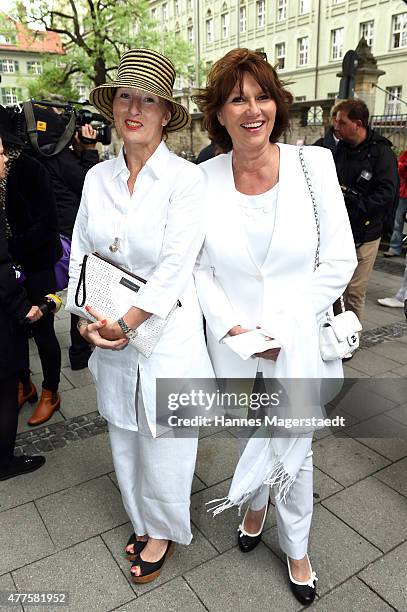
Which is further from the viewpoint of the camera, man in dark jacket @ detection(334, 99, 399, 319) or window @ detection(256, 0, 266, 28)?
window @ detection(256, 0, 266, 28)

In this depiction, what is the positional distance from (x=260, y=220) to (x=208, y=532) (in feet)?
5.11

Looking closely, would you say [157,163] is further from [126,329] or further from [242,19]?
[242,19]

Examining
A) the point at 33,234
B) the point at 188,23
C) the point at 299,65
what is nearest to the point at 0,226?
the point at 33,234

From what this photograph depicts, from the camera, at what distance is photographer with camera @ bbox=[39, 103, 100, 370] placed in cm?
387

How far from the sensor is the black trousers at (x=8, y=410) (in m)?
2.75

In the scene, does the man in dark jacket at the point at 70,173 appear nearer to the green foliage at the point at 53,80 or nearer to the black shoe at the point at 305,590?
the black shoe at the point at 305,590

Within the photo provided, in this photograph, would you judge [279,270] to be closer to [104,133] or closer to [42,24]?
[104,133]

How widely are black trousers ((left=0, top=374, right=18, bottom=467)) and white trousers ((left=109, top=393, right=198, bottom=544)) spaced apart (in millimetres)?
856

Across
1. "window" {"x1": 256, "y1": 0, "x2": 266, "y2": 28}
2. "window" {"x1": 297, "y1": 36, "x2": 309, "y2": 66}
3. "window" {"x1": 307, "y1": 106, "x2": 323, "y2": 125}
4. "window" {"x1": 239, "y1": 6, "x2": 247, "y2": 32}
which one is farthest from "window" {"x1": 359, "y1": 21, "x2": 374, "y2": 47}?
"window" {"x1": 307, "y1": 106, "x2": 323, "y2": 125}

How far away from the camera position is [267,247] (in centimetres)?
184

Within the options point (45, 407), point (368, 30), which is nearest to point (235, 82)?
point (45, 407)

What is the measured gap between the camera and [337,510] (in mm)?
2566

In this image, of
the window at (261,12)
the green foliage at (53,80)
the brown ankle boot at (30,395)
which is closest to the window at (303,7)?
the window at (261,12)

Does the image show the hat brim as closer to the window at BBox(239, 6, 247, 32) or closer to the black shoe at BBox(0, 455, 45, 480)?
the black shoe at BBox(0, 455, 45, 480)
